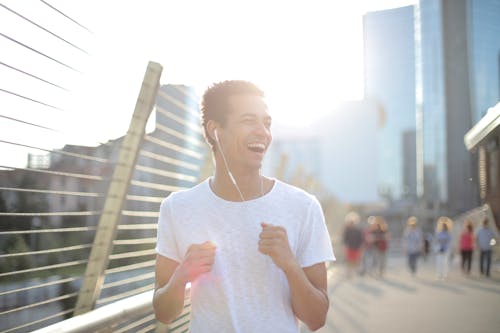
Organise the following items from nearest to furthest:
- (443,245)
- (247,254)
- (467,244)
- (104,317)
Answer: (247,254) → (104,317) → (443,245) → (467,244)

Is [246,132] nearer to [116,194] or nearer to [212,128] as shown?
[212,128]

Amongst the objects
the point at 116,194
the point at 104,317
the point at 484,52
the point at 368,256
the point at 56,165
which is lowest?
the point at 368,256

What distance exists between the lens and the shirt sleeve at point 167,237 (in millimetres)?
2281

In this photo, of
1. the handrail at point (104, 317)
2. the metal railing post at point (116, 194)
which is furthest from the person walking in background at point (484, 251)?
the metal railing post at point (116, 194)

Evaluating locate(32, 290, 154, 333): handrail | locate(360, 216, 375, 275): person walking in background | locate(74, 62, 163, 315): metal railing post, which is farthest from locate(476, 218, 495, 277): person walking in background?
locate(74, 62, 163, 315): metal railing post

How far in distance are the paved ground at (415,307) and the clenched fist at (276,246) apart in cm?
455

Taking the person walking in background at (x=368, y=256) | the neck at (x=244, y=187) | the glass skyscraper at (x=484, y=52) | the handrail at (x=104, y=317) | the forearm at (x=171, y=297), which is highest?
the glass skyscraper at (x=484, y=52)

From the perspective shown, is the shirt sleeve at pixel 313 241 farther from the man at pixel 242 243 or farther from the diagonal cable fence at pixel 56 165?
the diagonal cable fence at pixel 56 165

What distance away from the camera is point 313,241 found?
215cm

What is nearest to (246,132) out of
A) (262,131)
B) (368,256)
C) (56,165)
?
(262,131)

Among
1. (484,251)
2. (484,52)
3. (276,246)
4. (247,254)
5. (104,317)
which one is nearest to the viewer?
(276,246)

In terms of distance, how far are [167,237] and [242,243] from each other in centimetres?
30

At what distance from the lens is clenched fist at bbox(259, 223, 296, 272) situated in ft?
6.56

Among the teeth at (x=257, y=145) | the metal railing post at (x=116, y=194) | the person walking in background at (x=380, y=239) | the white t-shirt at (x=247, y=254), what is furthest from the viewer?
the person walking in background at (x=380, y=239)
